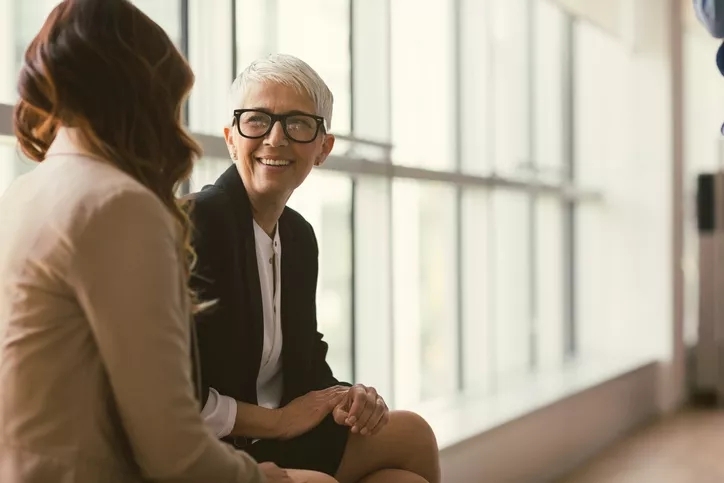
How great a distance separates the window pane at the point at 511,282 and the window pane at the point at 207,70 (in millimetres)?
1953

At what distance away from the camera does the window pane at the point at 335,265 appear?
2939 millimetres

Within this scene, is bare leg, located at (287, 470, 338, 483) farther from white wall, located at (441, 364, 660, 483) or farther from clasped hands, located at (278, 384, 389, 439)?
white wall, located at (441, 364, 660, 483)

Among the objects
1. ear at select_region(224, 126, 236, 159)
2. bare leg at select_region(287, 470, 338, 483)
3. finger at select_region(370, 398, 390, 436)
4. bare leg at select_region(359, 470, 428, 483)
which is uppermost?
ear at select_region(224, 126, 236, 159)

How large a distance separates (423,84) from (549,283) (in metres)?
1.71

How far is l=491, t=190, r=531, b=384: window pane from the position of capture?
4215 millimetres

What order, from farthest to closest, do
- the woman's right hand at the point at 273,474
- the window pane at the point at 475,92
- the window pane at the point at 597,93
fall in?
the window pane at the point at 597,93, the window pane at the point at 475,92, the woman's right hand at the point at 273,474

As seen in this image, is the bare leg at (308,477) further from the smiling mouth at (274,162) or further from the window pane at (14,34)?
the window pane at (14,34)

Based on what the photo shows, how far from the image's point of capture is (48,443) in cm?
107

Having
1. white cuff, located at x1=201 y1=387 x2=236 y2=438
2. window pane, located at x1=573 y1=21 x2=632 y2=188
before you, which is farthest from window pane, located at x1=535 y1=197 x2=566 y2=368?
white cuff, located at x1=201 y1=387 x2=236 y2=438

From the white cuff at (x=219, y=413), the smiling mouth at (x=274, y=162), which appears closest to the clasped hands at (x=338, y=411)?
the white cuff at (x=219, y=413)

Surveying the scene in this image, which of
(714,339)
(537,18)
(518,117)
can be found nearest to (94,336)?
(518,117)

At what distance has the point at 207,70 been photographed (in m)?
2.33

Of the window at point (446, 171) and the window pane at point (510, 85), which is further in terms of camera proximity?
the window pane at point (510, 85)

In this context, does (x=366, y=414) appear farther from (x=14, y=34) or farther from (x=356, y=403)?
(x=14, y=34)
